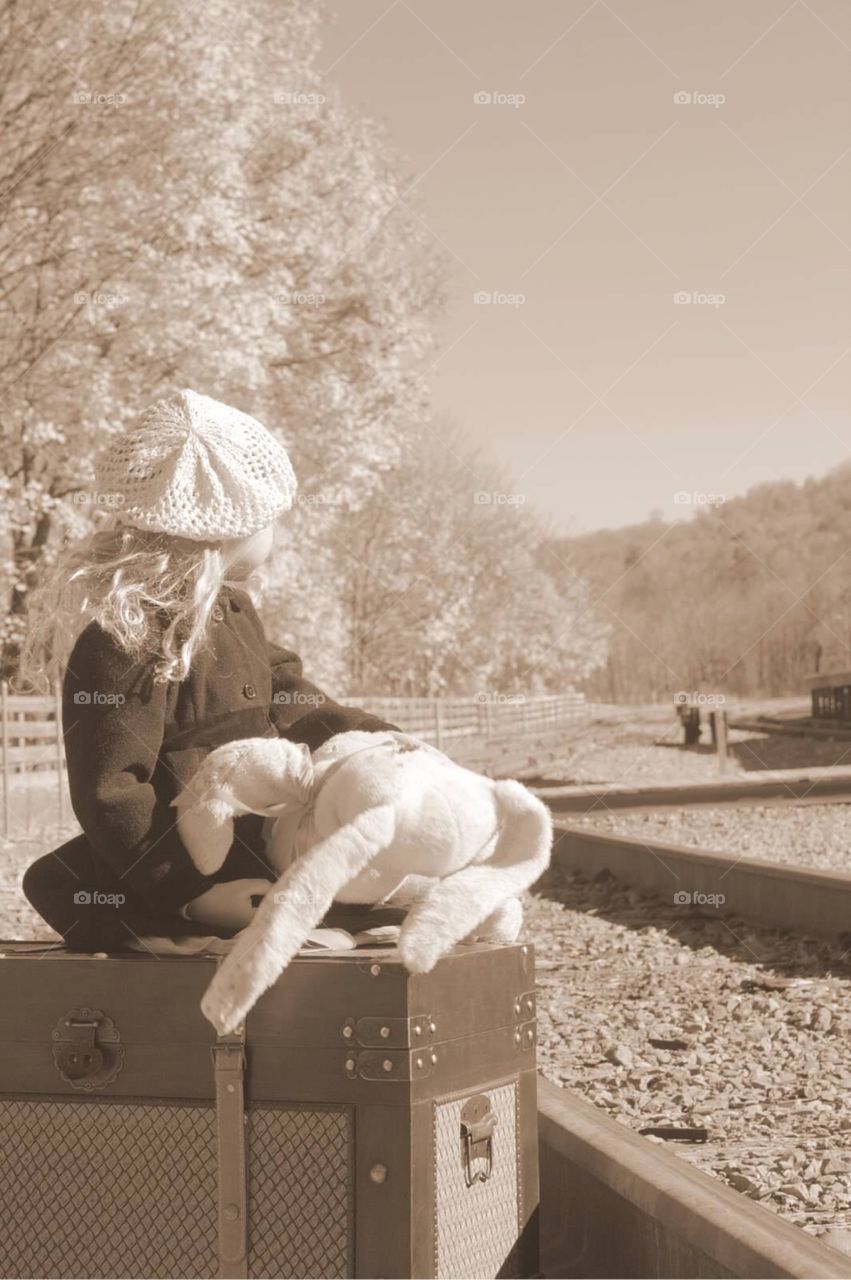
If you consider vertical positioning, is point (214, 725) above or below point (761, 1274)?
above

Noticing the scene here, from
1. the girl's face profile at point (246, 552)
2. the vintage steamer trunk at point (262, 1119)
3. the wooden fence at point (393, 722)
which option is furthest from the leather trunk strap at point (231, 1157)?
the wooden fence at point (393, 722)

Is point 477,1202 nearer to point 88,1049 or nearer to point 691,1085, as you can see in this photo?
point 88,1049

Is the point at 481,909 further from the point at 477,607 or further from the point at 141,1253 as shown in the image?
the point at 477,607

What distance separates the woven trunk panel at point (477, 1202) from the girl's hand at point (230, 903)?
0.49 m

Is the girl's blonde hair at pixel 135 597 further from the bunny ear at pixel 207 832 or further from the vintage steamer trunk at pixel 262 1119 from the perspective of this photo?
the vintage steamer trunk at pixel 262 1119

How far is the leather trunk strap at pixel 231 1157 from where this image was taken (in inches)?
90.4

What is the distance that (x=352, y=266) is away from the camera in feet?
70.5

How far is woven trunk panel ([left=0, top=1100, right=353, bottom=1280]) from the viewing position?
7.52 feet

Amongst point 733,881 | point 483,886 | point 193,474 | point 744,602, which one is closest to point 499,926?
point 483,886

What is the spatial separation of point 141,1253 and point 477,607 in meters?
44.1

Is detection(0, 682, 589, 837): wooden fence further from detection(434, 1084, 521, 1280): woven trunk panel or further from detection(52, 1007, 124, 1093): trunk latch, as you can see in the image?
detection(434, 1084, 521, 1280): woven trunk panel

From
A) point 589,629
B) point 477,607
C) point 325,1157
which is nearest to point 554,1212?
point 325,1157

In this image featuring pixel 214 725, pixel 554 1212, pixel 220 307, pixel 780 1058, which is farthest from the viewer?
pixel 220 307

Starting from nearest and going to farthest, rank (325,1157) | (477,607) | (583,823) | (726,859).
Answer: (325,1157)
(726,859)
(583,823)
(477,607)
